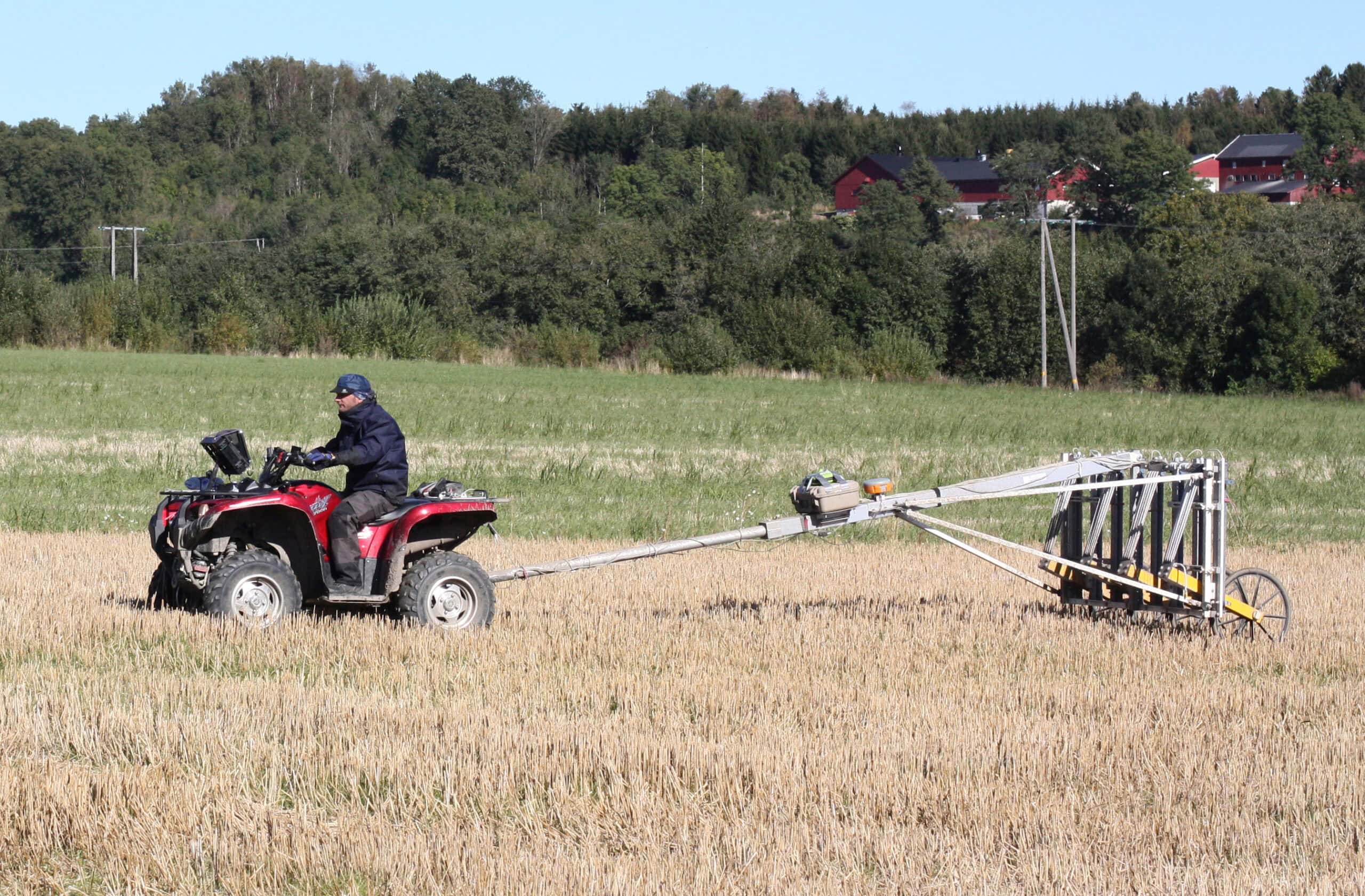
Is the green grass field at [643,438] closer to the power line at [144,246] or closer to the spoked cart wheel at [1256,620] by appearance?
the spoked cart wheel at [1256,620]

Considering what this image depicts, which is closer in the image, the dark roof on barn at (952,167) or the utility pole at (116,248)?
the utility pole at (116,248)

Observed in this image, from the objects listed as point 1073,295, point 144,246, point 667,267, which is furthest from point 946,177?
point 1073,295

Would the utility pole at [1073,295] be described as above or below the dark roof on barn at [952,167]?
below

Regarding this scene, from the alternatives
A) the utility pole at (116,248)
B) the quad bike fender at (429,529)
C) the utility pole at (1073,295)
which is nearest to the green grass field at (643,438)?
the quad bike fender at (429,529)

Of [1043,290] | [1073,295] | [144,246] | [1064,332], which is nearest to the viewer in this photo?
[1043,290]

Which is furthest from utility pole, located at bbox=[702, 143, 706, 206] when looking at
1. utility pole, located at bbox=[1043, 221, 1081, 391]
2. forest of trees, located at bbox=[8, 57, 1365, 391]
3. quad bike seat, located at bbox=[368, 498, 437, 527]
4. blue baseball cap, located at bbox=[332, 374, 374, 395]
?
quad bike seat, located at bbox=[368, 498, 437, 527]

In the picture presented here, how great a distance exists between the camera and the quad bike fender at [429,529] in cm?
928

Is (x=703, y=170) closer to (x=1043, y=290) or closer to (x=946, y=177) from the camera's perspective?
(x=946, y=177)

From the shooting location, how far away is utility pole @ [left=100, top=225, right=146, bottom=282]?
290 ft

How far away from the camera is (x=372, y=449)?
928cm

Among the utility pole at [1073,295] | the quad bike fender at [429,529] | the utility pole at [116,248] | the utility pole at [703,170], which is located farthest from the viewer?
the utility pole at [703,170]

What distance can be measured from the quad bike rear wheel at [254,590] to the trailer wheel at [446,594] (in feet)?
2.15

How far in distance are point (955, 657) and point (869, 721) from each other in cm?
188

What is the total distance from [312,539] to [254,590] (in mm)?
460
